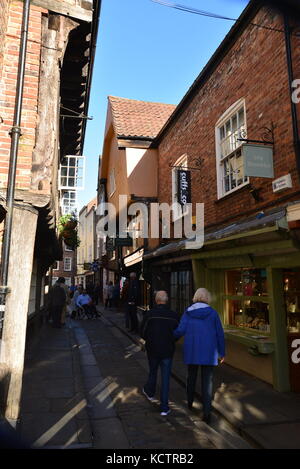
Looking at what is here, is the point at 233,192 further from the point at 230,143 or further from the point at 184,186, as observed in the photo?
the point at 184,186

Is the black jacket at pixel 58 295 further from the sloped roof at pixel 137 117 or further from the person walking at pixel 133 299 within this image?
the sloped roof at pixel 137 117

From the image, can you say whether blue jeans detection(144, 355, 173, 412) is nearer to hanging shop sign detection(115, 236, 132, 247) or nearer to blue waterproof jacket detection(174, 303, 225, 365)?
blue waterproof jacket detection(174, 303, 225, 365)

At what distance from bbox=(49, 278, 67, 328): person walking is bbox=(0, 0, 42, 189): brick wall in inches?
355

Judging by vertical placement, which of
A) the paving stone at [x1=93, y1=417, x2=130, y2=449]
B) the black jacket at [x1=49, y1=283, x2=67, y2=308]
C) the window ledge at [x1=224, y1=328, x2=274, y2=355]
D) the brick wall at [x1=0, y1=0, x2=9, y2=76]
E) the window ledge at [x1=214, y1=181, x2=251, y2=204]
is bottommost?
the paving stone at [x1=93, y1=417, x2=130, y2=449]

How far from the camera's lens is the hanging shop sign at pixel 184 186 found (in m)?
9.40

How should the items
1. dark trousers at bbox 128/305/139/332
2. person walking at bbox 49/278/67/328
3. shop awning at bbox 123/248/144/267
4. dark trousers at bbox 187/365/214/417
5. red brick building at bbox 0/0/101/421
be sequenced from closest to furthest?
red brick building at bbox 0/0/101/421 → dark trousers at bbox 187/365/214/417 → dark trousers at bbox 128/305/139/332 → shop awning at bbox 123/248/144/267 → person walking at bbox 49/278/67/328

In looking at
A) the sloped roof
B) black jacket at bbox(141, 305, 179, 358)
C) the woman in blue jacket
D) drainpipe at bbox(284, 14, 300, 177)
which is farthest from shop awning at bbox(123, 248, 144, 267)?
drainpipe at bbox(284, 14, 300, 177)

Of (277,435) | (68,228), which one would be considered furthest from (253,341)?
(68,228)

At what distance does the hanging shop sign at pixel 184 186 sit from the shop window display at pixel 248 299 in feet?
8.21

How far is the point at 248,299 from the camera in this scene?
6.99m

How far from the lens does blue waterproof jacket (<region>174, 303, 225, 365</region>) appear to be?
15.1 feet

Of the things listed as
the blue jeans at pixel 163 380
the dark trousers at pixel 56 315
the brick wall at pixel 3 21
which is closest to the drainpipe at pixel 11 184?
the brick wall at pixel 3 21
